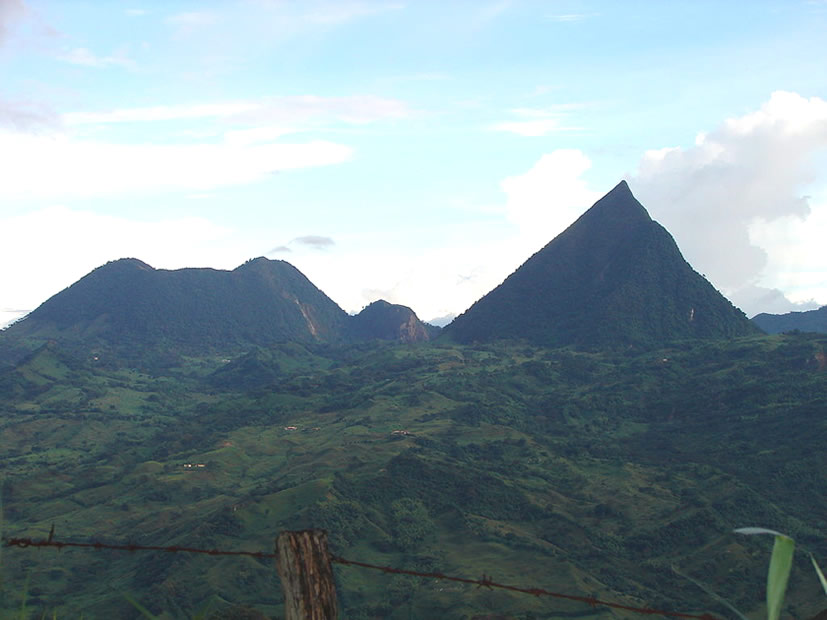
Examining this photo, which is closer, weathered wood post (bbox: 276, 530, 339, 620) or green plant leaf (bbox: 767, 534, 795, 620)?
green plant leaf (bbox: 767, 534, 795, 620)

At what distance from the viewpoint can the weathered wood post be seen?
589 cm

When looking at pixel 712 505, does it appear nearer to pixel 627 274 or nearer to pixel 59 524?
pixel 59 524

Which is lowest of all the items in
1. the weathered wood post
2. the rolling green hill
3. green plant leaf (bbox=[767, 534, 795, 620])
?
the rolling green hill

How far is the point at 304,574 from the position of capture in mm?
5914

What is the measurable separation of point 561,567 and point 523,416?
53.4 metres

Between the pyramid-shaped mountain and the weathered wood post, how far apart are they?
150592 millimetres

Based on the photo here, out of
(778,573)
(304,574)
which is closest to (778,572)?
(778,573)

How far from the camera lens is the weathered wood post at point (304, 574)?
232 inches

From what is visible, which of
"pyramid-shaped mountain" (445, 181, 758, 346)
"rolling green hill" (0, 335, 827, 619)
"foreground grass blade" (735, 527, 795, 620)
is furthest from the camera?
"pyramid-shaped mountain" (445, 181, 758, 346)

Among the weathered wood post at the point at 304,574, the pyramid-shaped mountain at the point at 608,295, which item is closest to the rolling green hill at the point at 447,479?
the pyramid-shaped mountain at the point at 608,295

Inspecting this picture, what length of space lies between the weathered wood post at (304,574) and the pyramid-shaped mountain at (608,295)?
494 feet

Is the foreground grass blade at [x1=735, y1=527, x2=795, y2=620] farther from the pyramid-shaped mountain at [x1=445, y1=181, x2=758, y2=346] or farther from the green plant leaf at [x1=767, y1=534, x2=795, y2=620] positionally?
the pyramid-shaped mountain at [x1=445, y1=181, x2=758, y2=346]

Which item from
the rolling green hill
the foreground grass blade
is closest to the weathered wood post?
the foreground grass blade

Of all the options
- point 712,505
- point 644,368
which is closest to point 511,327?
point 644,368
